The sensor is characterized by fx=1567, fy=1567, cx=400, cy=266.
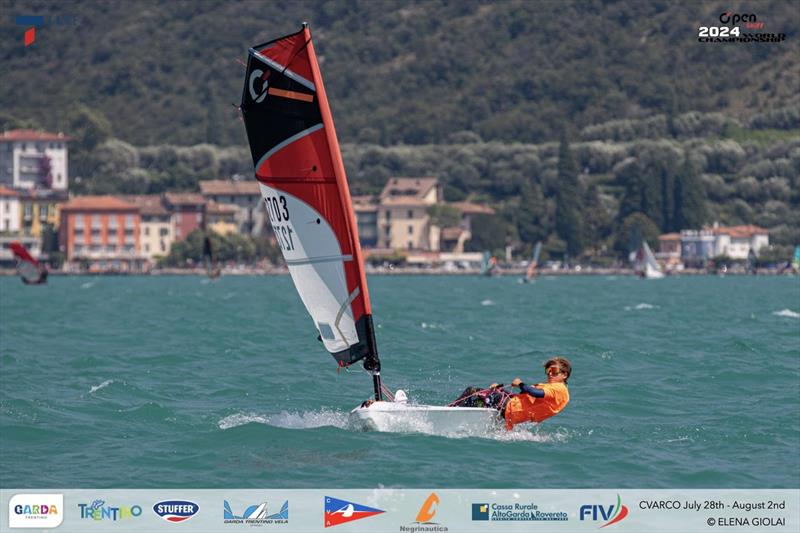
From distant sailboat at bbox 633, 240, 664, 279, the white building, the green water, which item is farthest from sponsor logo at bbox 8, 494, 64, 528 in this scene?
the white building

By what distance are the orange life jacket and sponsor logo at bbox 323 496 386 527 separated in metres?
4.66

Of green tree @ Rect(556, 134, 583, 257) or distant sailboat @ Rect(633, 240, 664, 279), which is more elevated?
green tree @ Rect(556, 134, 583, 257)

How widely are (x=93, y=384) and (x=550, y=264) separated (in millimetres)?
164600

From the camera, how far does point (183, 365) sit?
1358 inches

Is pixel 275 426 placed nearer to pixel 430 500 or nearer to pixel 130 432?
pixel 130 432

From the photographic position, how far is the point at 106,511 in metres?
16.5

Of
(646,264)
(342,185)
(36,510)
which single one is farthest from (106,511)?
(646,264)

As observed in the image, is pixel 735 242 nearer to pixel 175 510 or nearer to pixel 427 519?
pixel 427 519

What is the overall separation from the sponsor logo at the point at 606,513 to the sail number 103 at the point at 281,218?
696 cm

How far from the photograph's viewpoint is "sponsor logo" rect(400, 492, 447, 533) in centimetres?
1578

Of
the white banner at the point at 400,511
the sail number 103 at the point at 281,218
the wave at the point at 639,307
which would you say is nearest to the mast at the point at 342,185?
the sail number 103 at the point at 281,218

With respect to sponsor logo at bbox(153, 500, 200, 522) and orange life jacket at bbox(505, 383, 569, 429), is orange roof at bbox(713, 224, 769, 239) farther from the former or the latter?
sponsor logo at bbox(153, 500, 200, 522)

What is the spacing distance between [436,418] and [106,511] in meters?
5.98

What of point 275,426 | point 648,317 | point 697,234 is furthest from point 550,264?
point 275,426
